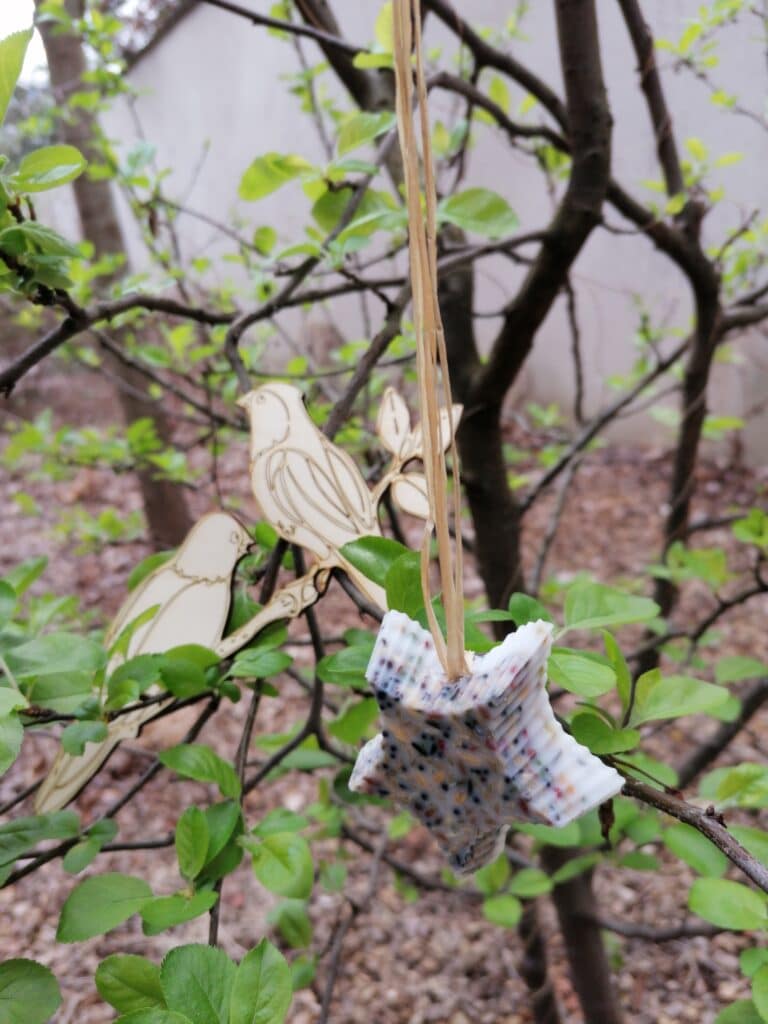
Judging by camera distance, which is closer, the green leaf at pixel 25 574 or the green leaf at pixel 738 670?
the green leaf at pixel 25 574

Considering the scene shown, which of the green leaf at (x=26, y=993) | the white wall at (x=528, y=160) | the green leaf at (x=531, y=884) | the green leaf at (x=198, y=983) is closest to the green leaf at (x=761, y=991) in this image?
the green leaf at (x=198, y=983)

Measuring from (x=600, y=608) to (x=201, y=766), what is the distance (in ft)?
0.92

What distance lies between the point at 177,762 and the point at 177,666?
61 millimetres

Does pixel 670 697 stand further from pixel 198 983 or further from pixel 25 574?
pixel 25 574

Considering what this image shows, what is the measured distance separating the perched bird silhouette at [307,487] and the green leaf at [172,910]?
21 centimetres

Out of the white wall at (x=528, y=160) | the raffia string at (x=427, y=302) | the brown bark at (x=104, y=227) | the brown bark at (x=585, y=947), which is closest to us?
the raffia string at (x=427, y=302)

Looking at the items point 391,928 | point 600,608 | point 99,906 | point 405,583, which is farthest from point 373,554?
point 391,928

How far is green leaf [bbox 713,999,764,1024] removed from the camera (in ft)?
1.57

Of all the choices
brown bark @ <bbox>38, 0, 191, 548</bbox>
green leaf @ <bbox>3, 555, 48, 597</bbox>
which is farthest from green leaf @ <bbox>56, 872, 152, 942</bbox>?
brown bark @ <bbox>38, 0, 191, 548</bbox>

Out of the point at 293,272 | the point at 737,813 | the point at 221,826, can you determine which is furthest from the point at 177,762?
the point at 737,813

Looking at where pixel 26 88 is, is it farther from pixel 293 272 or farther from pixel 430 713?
pixel 430 713

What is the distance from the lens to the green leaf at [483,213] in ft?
2.23

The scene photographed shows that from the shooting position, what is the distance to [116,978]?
0.42 metres

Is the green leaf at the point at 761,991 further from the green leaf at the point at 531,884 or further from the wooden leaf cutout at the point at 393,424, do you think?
the green leaf at the point at 531,884
